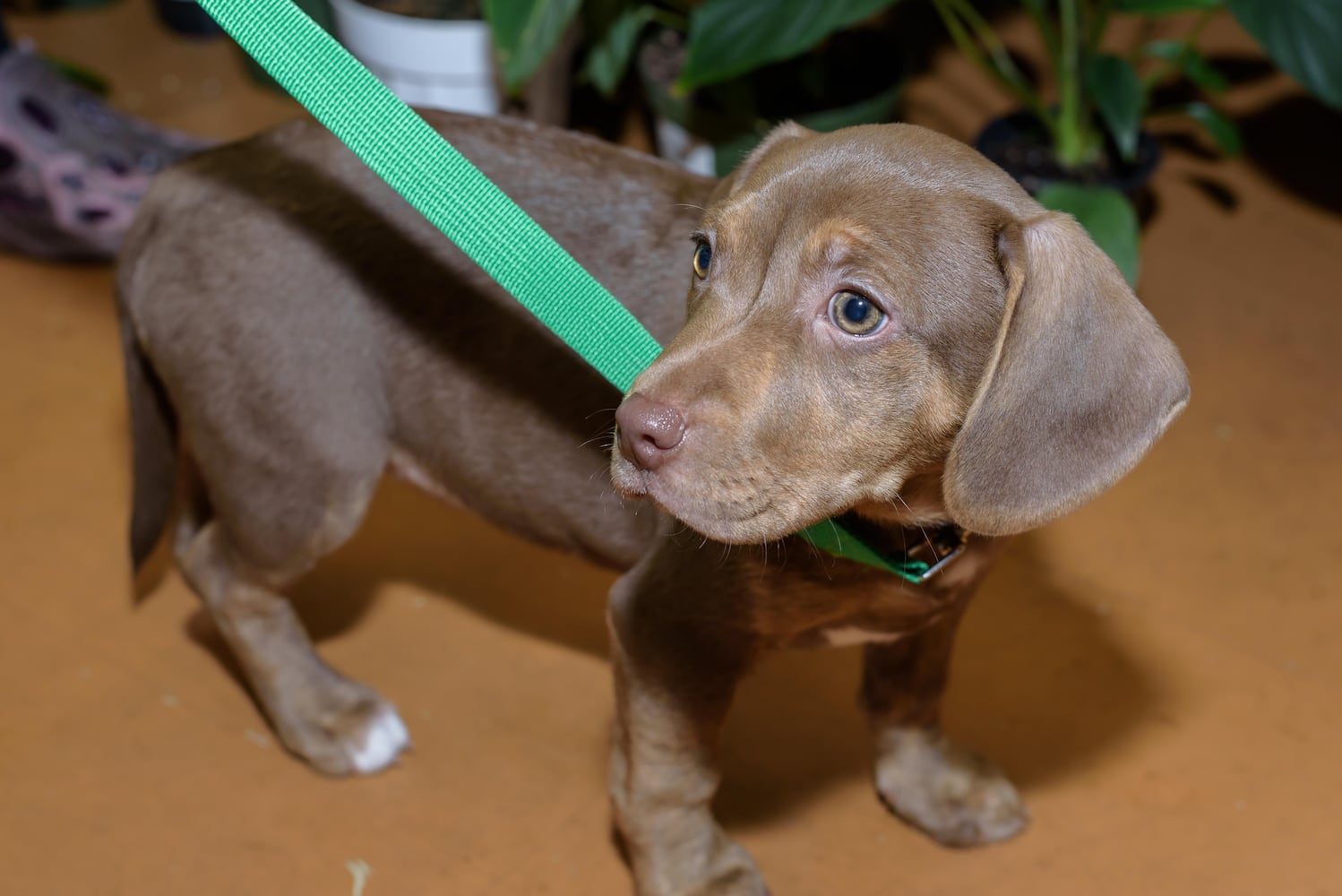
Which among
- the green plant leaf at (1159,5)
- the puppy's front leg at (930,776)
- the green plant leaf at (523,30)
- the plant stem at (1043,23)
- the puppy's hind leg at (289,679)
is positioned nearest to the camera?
the puppy's front leg at (930,776)

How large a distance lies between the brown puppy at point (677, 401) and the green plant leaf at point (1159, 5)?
6.53 feet

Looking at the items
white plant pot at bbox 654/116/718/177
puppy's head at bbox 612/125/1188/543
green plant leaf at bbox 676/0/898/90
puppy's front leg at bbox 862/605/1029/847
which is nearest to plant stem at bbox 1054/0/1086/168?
green plant leaf at bbox 676/0/898/90

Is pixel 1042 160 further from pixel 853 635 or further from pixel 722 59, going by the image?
pixel 853 635

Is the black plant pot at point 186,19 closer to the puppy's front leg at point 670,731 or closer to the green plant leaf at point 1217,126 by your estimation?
the green plant leaf at point 1217,126

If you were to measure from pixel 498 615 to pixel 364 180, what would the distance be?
1.13 metres

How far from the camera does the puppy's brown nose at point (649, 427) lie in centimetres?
171

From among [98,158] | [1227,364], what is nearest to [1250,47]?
[1227,364]

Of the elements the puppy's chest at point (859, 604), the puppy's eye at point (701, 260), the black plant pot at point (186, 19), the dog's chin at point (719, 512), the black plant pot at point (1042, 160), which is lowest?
the black plant pot at point (186, 19)

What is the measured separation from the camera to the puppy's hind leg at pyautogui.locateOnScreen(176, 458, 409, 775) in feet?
8.79

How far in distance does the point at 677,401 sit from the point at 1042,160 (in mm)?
2649

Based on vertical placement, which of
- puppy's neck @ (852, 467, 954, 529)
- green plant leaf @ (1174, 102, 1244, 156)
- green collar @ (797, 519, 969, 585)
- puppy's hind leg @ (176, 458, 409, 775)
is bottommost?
puppy's hind leg @ (176, 458, 409, 775)

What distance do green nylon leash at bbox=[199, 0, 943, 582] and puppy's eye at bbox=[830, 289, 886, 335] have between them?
300mm

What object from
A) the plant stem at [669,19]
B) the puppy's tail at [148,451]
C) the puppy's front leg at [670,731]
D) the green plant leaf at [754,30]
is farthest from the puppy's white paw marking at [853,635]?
the plant stem at [669,19]

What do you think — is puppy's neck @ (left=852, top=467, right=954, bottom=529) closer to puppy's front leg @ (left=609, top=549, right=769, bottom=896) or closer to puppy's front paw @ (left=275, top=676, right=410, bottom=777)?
puppy's front leg @ (left=609, top=549, right=769, bottom=896)
